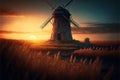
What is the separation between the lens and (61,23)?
→ 552 cm

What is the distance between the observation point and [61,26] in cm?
549

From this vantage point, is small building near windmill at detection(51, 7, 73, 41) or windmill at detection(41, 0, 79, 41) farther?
small building near windmill at detection(51, 7, 73, 41)

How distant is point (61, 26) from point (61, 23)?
7cm

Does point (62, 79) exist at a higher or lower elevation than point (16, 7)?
lower

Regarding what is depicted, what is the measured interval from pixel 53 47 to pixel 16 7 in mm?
898

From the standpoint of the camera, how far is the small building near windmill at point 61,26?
4.75m

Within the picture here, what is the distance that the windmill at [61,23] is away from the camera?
4504 mm

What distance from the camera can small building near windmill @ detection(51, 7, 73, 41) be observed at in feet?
15.6

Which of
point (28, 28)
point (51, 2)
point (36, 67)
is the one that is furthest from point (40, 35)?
point (36, 67)

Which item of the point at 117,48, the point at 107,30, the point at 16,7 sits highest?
the point at 16,7

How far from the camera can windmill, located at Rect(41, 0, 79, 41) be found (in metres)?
4.50

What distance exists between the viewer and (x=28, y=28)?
4.51 metres

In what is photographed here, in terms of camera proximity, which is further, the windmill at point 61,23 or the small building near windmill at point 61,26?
the small building near windmill at point 61,26

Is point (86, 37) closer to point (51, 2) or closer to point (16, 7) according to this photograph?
point (51, 2)
